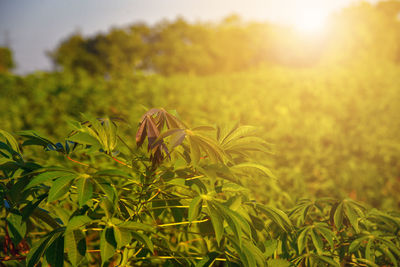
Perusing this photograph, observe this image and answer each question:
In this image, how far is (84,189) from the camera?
1.00m

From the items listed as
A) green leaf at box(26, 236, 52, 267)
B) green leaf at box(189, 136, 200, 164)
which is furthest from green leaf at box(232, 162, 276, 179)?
green leaf at box(26, 236, 52, 267)

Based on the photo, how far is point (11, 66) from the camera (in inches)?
1576

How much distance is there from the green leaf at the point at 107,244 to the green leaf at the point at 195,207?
28 cm

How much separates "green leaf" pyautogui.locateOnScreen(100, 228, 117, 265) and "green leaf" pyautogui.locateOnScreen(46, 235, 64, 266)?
154 mm

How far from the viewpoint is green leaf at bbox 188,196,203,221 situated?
3.50 ft

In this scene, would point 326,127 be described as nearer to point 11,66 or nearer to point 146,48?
point 146,48

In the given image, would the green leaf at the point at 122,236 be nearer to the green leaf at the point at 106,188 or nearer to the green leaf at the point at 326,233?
the green leaf at the point at 106,188

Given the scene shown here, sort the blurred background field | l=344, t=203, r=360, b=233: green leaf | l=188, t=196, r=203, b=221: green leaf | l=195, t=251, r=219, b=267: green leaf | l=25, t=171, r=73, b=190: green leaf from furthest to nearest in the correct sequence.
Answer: the blurred background field → l=344, t=203, r=360, b=233: green leaf → l=195, t=251, r=219, b=267: green leaf → l=188, t=196, r=203, b=221: green leaf → l=25, t=171, r=73, b=190: green leaf

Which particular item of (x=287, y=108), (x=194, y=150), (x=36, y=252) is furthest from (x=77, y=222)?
(x=287, y=108)

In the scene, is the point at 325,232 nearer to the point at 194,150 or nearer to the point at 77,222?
the point at 194,150

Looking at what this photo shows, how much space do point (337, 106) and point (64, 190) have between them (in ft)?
16.8

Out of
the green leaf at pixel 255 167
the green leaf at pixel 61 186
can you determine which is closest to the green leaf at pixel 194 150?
the green leaf at pixel 255 167

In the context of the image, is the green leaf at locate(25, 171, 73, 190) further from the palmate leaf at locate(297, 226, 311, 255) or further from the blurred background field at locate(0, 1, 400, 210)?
the blurred background field at locate(0, 1, 400, 210)

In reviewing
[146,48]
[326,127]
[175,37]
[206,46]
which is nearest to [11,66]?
[146,48]
